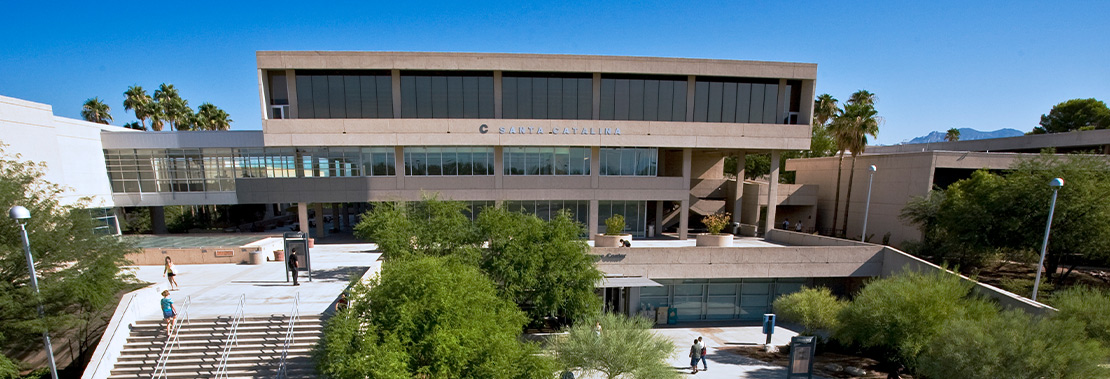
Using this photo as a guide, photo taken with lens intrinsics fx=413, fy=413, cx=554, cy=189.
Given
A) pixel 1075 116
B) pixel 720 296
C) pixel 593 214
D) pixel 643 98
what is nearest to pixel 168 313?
pixel 593 214

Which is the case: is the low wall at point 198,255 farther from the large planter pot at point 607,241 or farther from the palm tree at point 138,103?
the palm tree at point 138,103

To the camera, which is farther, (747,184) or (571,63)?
(747,184)

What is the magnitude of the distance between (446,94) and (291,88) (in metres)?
9.99

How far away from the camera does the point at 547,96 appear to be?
2870 cm

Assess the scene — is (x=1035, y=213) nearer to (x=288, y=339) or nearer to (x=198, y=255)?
(x=288, y=339)

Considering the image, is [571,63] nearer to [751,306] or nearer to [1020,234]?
[751,306]

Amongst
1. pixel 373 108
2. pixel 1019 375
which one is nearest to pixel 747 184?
pixel 1019 375

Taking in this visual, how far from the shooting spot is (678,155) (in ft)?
108

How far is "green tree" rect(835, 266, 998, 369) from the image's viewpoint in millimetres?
13828

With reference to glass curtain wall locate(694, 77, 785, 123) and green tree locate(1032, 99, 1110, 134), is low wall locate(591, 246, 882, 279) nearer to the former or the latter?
glass curtain wall locate(694, 77, 785, 123)

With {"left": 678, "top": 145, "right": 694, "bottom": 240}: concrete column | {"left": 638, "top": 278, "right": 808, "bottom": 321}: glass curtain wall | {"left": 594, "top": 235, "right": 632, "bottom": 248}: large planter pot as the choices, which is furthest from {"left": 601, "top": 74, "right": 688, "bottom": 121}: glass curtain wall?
{"left": 638, "top": 278, "right": 808, "bottom": 321}: glass curtain wall

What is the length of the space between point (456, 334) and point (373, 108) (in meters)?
22.2

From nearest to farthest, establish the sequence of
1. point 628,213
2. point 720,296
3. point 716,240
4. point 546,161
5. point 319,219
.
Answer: point 720,296 → point 716,240 → point 546,161 → point 319,219 → point 628,213

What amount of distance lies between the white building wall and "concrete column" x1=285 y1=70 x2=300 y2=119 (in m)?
10.6
